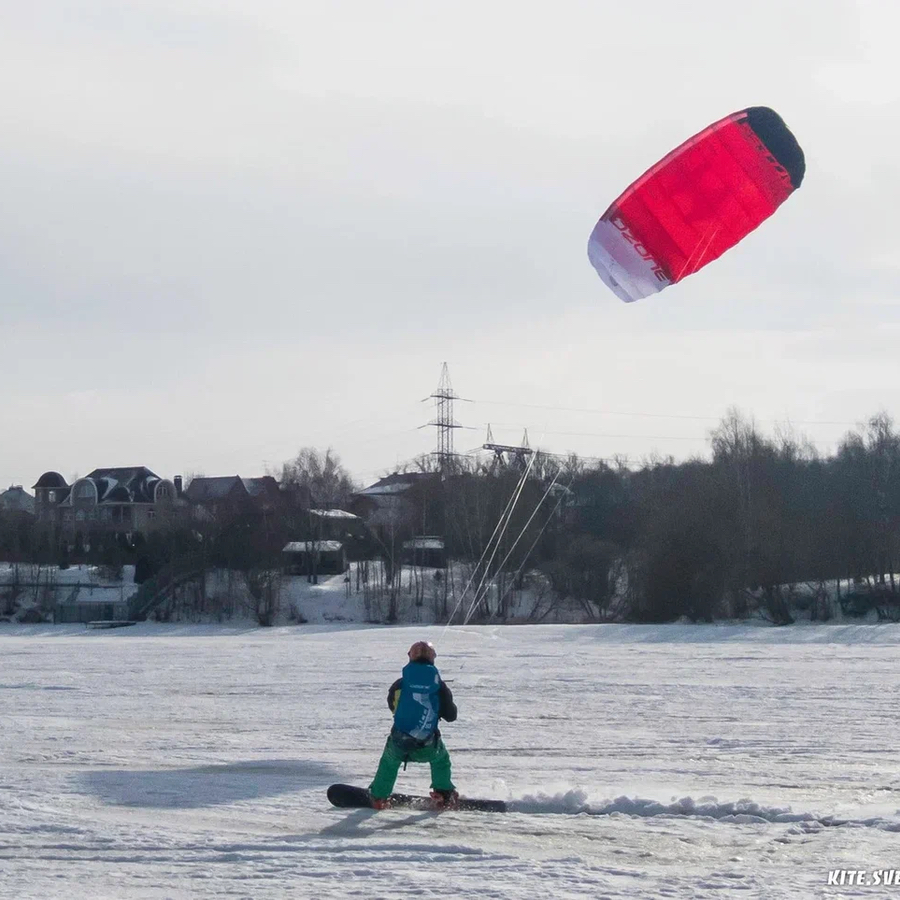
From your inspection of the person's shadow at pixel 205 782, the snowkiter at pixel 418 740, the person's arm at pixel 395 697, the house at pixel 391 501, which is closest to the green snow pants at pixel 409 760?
the snowkiter at pixel 418 740

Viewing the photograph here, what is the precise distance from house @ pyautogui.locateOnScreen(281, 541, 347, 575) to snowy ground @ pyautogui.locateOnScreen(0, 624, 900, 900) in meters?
35.4

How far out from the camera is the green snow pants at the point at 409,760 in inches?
319

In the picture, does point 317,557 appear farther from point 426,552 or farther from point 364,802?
point 364,802

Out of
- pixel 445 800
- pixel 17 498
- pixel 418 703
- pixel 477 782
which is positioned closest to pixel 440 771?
pixel 445 800

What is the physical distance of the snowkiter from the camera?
26.6 ft

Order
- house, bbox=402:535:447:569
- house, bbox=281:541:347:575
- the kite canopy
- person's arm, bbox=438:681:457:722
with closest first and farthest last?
person's arm, bbox=438:681:457:722
the kite canopy
house, bbox=402:535:447:569
house, bbox=281:541:347:575

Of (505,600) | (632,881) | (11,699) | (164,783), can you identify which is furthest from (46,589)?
(632,881)

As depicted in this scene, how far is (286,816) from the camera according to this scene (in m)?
7.88

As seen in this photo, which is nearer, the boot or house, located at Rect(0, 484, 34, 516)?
the boot

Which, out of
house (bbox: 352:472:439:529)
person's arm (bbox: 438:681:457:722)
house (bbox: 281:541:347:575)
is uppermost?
house (bbox: 352:472:439:529)

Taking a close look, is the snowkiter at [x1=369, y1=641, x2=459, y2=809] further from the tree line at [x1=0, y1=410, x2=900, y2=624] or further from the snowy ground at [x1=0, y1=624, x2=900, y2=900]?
the tree line at [x1=0, y1=410, x2=900, y2=624]

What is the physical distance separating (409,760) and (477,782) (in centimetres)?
130

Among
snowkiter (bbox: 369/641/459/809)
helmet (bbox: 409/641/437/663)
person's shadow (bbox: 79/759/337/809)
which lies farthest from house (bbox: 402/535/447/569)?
snowkiter (bbox: 369/641/459/809)

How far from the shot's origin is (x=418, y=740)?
8.13 meters
